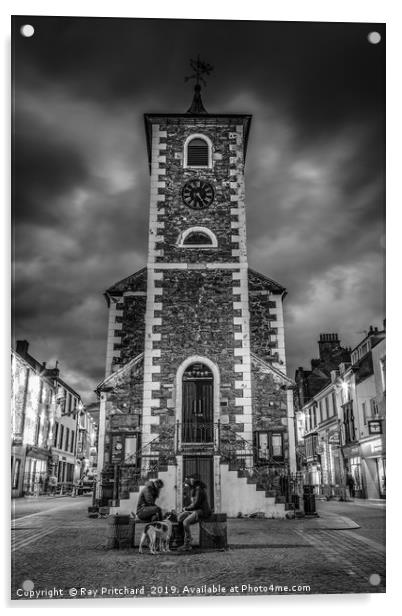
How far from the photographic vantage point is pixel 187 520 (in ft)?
19.2

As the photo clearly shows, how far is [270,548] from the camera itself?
582cm

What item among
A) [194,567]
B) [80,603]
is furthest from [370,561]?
→ [80,603]

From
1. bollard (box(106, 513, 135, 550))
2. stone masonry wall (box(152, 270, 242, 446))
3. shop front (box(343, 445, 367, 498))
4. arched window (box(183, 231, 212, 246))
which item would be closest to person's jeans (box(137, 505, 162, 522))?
bollard (box(106, 513, 135, 550))

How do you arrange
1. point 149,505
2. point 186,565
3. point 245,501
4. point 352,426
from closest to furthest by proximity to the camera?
point 186,565, point 149,505, point 245,501, point 352,426

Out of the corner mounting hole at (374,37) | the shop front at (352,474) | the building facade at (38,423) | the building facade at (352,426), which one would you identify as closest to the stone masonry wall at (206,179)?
the building facade at (352,426)

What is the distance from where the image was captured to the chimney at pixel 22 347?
556cm

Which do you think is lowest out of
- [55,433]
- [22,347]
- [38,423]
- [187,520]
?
[187,520]

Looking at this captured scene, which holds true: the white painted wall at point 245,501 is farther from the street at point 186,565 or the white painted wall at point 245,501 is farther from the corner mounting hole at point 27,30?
the corner mounting hole at point 27,30

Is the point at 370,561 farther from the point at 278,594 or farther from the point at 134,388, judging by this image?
the point at 134,388

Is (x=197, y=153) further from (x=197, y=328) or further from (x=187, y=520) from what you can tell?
(x=187, y=520)

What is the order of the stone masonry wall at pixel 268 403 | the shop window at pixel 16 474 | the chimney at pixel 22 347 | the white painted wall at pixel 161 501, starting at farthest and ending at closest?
the stone masonry wall at pixel 268 403
the white painted wall at pixel 161 501
the chimney at pixel 22 347
the shop window at pixel 16 474

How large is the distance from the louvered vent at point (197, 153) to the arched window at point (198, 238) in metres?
1.73

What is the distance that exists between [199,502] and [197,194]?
684cm

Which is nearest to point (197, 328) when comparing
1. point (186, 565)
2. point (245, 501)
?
point (245, 501)
